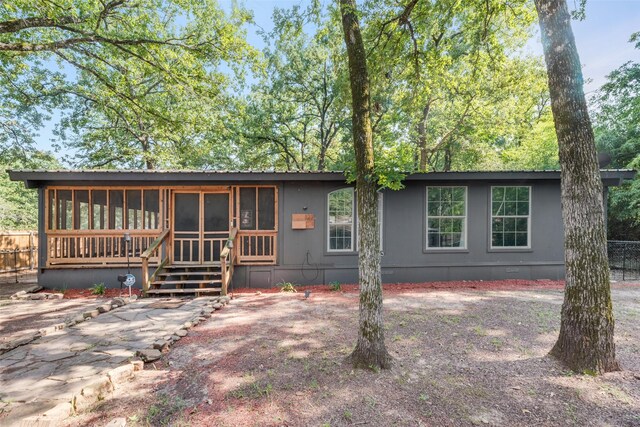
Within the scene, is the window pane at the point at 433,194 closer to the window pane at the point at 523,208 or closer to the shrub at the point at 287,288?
the window pane at the point at 523,208

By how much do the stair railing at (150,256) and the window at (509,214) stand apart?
8.35 meters

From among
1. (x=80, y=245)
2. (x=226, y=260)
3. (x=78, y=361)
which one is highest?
(x=80, y=245)

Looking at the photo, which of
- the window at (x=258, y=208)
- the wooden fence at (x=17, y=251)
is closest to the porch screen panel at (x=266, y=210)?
the window at (x=258, y=208)

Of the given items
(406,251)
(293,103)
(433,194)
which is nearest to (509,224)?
(433,194)

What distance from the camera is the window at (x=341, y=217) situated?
7.60m

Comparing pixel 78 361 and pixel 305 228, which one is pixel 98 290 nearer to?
pixel 78 361

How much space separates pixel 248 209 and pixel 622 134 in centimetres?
1565

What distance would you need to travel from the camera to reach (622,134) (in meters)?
12.4

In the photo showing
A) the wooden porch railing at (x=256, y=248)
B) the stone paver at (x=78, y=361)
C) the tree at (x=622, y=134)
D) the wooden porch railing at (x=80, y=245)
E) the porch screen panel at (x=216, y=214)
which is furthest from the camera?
the tree at (x=622, y=134)

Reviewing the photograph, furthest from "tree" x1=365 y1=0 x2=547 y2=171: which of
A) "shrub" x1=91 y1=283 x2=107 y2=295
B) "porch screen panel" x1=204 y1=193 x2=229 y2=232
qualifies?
"shrub" x1=91 y1=283 x2=107 y2=295

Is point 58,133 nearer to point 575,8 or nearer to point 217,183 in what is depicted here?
point 217,183

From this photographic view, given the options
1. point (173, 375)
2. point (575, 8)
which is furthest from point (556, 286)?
point (173, 375)

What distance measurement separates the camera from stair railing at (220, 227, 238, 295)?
6246mm

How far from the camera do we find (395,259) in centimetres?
766
